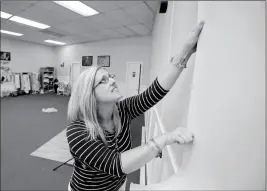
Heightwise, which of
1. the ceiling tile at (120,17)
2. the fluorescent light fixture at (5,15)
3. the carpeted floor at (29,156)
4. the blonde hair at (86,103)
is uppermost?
the ceiling tile at (120,17)

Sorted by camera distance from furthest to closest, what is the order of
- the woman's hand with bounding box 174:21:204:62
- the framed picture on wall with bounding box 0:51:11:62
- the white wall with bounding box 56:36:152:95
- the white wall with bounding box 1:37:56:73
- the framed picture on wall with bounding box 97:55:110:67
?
the white wall with bounding box 1:37:56:73, the framed picture on wall with bounding box 0:51:11:62, the framed picture on wall with bounding box 97:55:110:67, the white wall with bounding box 56:36:152:95, the woman's hand with bounding box 174:21:204:62

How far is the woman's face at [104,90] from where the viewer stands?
2.24 feet

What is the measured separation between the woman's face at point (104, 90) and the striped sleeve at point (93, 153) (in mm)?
159

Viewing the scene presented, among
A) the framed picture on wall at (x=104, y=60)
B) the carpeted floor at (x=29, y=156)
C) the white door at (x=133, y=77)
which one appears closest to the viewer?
the carpeted floor at (x=29, y=156)

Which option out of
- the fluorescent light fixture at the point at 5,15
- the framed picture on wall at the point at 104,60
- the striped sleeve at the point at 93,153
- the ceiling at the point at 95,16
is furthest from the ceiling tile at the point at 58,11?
the striped sleeve at the point at 93,153

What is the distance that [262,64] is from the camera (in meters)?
0.21

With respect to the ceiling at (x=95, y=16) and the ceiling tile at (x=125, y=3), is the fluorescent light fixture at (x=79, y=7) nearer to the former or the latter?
the ceiling at (x=95, y=16)

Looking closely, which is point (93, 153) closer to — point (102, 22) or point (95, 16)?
point (95, 16)

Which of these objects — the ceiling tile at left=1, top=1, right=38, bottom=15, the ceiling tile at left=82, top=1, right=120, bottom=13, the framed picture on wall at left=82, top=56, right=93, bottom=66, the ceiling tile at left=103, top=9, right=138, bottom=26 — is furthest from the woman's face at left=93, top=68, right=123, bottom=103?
the framed picture on wall at left=82, top=56, right=93, bottom=66

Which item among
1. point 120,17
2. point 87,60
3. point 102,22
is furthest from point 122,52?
point 120,17

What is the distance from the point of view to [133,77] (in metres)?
6.42

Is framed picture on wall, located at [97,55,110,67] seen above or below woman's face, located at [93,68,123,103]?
above

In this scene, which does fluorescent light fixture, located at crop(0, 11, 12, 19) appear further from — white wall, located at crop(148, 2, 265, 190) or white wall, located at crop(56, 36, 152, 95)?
white wall, located at crop(148, 2, 265, 190)

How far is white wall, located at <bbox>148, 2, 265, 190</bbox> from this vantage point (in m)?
0.21
